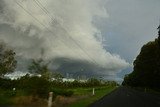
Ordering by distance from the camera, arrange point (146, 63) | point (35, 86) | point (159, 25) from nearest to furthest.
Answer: point (35, 86) < point (159, 25) < point (146, 63)

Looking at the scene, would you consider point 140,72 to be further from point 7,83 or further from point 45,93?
point 45,93

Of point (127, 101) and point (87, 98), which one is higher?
point (87, 98)

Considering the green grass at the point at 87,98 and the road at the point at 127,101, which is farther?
the green grass at the point at 87,98

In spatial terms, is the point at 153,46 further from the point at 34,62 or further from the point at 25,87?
the point at 25,87

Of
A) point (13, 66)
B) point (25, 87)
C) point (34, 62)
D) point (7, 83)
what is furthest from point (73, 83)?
point (25, 87)

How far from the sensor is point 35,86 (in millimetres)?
32875

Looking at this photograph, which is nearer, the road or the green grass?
the road

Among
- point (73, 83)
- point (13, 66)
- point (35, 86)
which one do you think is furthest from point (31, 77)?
point (73, 83)

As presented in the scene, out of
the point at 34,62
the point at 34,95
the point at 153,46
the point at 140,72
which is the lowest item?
the point at 34,95

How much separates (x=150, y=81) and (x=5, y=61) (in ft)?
137

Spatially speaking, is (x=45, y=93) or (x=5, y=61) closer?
(x=45, y=93)

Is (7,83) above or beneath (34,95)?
above

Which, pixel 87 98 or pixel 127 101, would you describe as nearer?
pixel 127 101

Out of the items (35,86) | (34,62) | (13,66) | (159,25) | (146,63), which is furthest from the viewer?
(13,66)
